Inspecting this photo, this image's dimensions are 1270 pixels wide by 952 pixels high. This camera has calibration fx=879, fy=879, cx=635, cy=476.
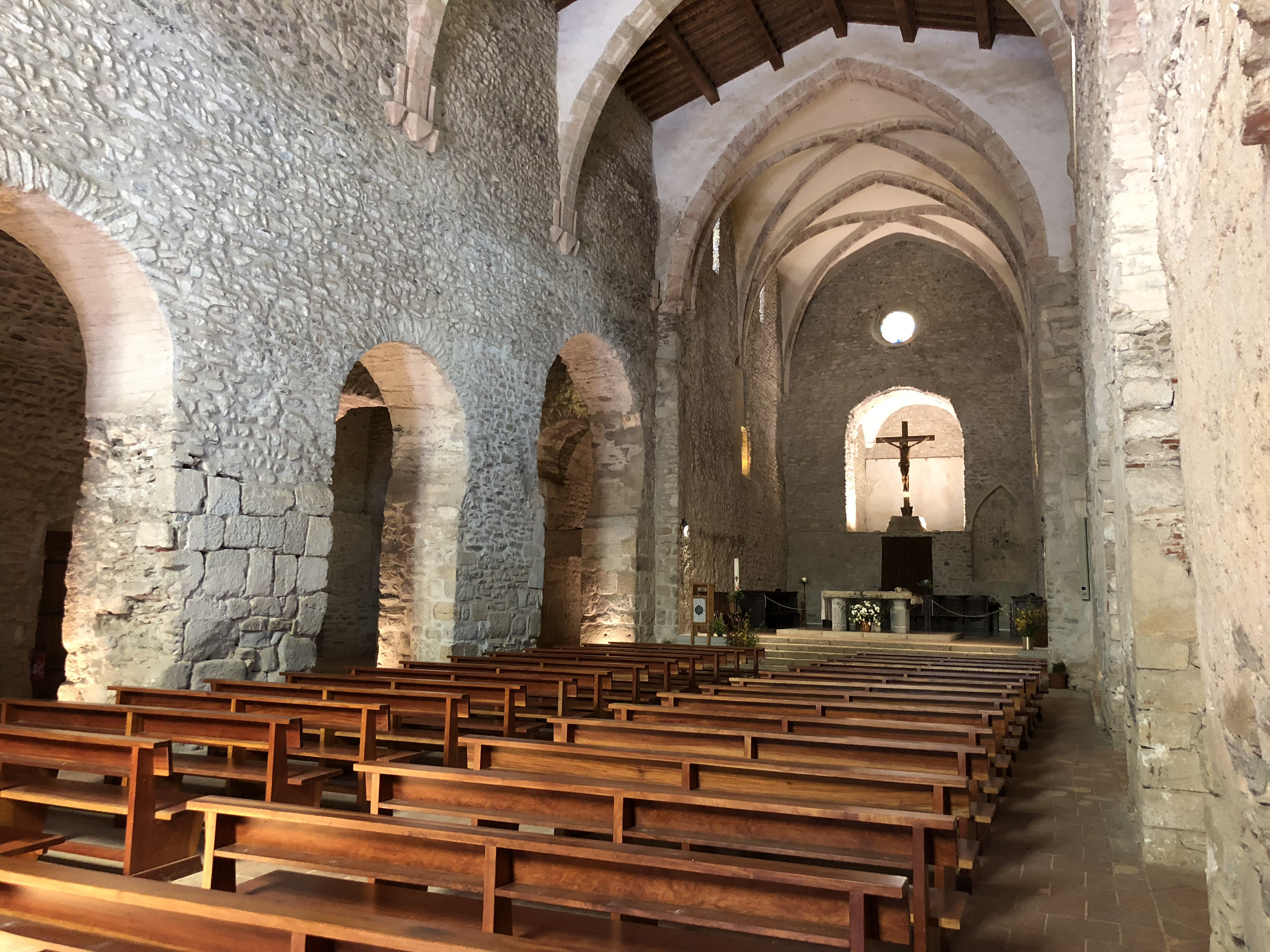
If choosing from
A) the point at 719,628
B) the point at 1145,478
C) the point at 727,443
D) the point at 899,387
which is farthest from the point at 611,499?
the point at 899,387

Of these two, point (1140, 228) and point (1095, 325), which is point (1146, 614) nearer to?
point (1140, 228)

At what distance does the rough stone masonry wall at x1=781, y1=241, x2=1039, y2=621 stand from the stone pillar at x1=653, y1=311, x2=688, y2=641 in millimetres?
10099

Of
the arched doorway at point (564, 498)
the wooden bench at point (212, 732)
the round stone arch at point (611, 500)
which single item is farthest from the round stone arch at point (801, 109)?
the wooden bench at point (212, 732)

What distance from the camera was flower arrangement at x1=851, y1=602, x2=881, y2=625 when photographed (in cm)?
1548

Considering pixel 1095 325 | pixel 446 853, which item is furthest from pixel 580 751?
pixel 1095 325

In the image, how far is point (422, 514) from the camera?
9.57 m

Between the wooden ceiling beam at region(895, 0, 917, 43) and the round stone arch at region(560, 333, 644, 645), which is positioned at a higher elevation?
the wooden ceiling beam at region(895, 0, 917, 43)

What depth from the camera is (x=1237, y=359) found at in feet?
6.33

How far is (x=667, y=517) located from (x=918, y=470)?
49.8 feet

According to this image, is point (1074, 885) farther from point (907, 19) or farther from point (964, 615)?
point (964, 615)

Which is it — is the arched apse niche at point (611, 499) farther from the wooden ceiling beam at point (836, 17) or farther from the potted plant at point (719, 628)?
the wooden ceiling beam at point (836, 17)

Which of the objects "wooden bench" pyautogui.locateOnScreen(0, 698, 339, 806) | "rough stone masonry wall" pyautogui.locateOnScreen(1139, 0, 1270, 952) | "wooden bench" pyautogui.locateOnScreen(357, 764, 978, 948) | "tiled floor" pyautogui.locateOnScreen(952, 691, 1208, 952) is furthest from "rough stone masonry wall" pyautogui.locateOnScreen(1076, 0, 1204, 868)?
"wooden bench" pyautogui.locateOnScreen(0, 698, 339, 806)

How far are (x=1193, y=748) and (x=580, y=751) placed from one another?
2.77 m

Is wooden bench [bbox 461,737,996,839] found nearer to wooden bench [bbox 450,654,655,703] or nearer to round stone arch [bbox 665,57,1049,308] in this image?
wooden bench [bbox 450,654,655,703]
